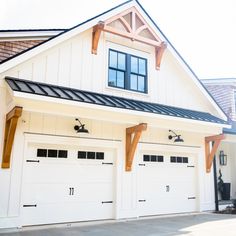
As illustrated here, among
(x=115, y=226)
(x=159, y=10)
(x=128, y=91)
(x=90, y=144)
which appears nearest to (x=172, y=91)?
(x=128, y=91)

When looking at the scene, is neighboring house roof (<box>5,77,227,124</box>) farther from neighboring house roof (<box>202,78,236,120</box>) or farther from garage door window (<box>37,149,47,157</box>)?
neighboring house roof (<box>202,78,236,120</box>)

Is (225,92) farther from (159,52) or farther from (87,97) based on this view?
(87,97)

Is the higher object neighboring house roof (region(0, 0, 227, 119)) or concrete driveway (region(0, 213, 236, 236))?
neighboring house roof (region(0, 0, 227, 119))

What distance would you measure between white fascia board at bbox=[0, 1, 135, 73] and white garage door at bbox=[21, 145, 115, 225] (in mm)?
2214

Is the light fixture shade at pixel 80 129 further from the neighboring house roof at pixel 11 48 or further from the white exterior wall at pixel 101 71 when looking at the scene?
the neighboring house roof at pixel 11 48

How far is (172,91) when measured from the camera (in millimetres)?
10883

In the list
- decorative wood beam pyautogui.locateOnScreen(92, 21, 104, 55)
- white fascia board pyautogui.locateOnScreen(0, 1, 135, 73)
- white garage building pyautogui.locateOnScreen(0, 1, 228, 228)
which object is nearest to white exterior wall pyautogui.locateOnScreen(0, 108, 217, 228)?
white garage building pyautogui.locateOnScreen(0, 1, 228, 228)

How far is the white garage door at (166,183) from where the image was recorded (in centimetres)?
966

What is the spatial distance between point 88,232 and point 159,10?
308 inches

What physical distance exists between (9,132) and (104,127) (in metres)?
2.97

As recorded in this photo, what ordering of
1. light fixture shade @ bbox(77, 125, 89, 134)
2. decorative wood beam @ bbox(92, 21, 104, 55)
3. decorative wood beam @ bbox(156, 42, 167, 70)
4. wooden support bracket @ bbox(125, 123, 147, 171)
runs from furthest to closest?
decorative wood beam @ bbox(156, 42, 167, 70), decorative wood beam @ bbox(92, 21, 104, 55), wooden support bracket @ bbox(125, 123, 147, 171), light fixture shade @ bbox(77, 125, 89, 134)

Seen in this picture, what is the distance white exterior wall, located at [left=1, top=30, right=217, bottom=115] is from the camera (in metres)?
8.35

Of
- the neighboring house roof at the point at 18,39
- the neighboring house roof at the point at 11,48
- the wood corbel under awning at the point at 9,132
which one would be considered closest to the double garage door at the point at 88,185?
the wood corbel under awning at the point at 9,132

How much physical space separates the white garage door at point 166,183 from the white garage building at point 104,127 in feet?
0.11
